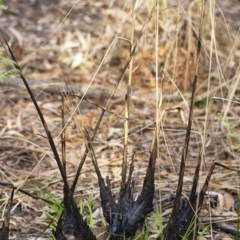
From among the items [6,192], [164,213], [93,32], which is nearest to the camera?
[164,213]

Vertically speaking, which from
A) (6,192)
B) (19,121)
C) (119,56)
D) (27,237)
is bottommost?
(27,237)

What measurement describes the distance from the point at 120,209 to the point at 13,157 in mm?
1172

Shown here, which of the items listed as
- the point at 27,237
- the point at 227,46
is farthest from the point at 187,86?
the point at 27,237

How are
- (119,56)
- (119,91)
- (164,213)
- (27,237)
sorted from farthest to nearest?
1. (119,56)
2. (119,91)
3. (164,213)
4. (27,237)

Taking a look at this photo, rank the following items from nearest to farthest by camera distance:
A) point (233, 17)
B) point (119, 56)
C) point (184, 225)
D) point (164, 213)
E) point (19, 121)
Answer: point (184, 225), point (164, 213), point (19, 121), point (119, 56), point (233, 17)

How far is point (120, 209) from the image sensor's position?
76.8 inches

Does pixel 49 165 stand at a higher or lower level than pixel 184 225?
higher

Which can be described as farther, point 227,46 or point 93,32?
point 93,32

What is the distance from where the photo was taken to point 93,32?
4883mm

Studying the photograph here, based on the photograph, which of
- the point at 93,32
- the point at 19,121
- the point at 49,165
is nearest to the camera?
the point at 49,165

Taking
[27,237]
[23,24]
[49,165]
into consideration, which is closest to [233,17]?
[23,24]

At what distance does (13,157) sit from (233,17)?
295 cm

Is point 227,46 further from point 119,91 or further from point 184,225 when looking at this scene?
point 184,225

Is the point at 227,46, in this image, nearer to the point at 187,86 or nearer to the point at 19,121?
the point at 187,86
